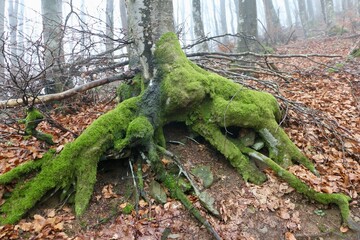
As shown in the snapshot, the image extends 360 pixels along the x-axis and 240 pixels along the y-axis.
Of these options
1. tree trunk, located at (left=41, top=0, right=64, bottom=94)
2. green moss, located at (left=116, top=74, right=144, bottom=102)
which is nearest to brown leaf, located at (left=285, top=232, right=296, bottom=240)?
green moss, located at (left=116, top=74, right=144, bottom=102)

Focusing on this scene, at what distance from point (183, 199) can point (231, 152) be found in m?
1.07

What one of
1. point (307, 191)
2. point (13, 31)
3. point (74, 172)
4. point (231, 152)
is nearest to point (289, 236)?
point (307, 191)

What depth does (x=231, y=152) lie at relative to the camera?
4.05 meters

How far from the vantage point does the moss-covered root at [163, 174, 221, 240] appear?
3.20m

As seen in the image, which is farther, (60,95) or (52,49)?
(52,49)

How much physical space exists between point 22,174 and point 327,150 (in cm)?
459

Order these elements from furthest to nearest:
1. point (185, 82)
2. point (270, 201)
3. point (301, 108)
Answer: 1. point (301, 108)
2. point (185, 82)
3. point (270, 201)

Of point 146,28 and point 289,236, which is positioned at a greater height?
point 146,28

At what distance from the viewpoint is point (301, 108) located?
15.7 ft

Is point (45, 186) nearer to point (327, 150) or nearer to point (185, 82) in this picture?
point (185, 82)

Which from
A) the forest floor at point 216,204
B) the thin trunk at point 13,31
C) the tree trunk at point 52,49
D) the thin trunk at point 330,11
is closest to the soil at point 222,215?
the forest floor at point 216,204

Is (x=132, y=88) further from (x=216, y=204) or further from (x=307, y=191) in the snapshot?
(x=307, y=191)

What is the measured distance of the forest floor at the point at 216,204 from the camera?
10.5ft

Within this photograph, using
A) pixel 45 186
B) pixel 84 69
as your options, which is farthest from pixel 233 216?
pixel 84 69
